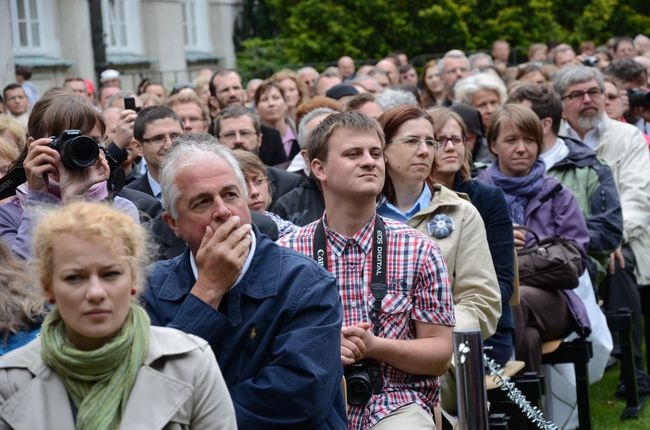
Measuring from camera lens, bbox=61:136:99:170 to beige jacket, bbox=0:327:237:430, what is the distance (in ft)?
6.30

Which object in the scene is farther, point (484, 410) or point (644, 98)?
point (644, 98)

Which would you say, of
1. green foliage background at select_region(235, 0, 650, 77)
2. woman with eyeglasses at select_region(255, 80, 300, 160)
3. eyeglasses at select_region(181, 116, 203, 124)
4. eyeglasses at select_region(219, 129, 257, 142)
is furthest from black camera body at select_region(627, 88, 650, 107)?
green foliage background at select_region(235, 0, 650, 77)

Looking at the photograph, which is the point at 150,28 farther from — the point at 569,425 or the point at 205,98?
the point at 569,425

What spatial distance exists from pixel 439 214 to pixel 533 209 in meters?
1.86

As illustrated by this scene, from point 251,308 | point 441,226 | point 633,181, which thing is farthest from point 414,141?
point 633,181

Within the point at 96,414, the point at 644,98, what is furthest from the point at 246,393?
the point at 644,98

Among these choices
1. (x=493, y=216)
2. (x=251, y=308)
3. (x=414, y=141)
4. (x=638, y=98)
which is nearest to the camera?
(x=251, y=308)

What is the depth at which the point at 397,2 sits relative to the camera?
1161 inches

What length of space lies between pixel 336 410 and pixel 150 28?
21.9m

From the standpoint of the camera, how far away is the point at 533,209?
855 cm

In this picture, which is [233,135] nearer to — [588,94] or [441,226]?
[588,94]

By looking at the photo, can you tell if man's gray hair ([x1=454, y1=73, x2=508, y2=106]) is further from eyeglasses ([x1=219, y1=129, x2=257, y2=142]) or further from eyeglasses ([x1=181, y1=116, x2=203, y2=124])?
eyeglasses ([x1=219, y1=129, x2=257, y2=142])

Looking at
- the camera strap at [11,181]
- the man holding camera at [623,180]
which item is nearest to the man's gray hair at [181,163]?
the camera strap at [11,181]

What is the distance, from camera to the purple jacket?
8445 mm
